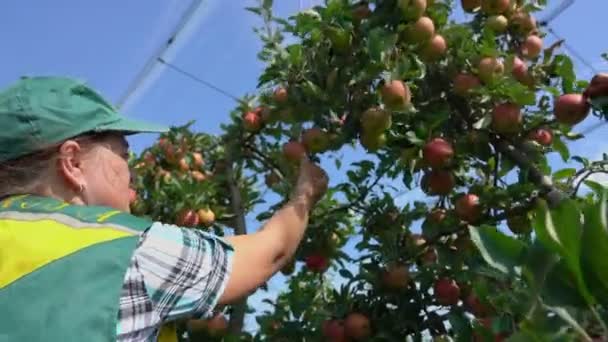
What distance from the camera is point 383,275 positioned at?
2205mm

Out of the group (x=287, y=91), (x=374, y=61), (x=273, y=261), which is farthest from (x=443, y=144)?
(x=273, y=261)

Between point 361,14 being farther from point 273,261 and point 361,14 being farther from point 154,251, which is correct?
point 154,251

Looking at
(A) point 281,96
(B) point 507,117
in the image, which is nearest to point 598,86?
(B) point 507,117

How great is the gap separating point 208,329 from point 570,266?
6.16 feet

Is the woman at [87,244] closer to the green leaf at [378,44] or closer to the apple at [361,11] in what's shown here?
the green leaf at [378,44]

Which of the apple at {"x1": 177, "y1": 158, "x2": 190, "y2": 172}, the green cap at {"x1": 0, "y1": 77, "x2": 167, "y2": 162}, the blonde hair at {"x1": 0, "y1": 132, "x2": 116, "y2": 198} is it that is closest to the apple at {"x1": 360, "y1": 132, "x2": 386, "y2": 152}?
the green cap at {"x1": 0, "y1": 77, "x2": 167, "y2": 162}

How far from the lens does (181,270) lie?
1.06 meters

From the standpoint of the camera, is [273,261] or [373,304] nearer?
[273,261]

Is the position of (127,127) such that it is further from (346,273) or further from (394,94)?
(346,273)

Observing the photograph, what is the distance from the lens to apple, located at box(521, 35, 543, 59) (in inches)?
87.6

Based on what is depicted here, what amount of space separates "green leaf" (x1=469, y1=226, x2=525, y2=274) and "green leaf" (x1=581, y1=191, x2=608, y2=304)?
0.28 ft

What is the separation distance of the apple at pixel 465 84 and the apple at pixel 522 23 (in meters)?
0.33

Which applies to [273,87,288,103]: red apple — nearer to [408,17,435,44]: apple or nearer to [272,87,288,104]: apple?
[272,87,288,104]: apple

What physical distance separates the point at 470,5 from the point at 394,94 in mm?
528
